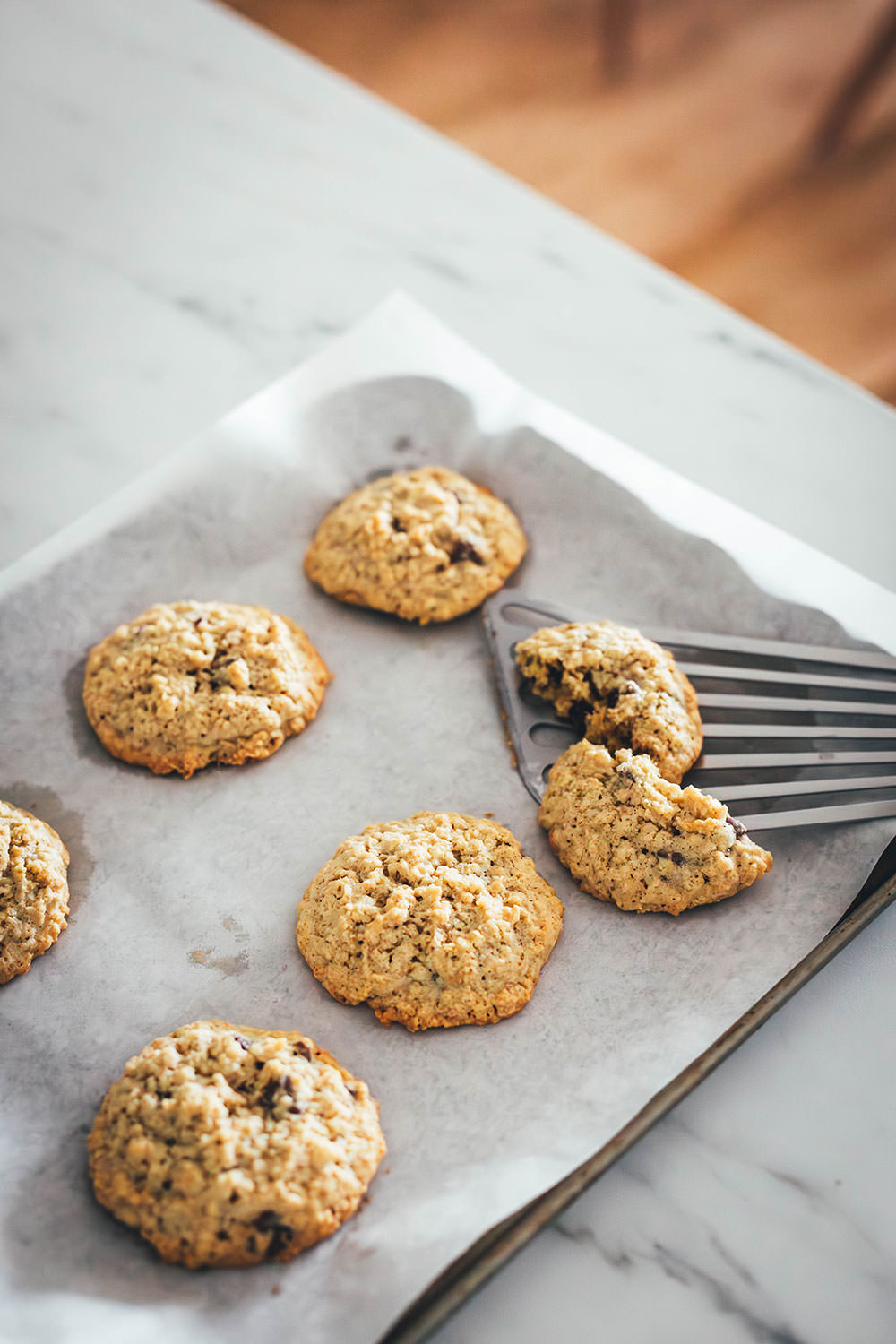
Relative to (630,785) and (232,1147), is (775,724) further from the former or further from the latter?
(232,1147)

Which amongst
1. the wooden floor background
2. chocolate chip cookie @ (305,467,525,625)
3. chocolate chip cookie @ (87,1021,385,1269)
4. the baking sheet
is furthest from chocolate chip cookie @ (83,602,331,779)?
the wooden floor background

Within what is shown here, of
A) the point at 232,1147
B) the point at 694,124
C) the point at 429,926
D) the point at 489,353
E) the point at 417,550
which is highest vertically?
the point at 694,124

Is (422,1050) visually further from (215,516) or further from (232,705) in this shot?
(215,516)

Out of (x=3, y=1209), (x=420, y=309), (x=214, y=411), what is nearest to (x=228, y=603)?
(x=214, y=411)

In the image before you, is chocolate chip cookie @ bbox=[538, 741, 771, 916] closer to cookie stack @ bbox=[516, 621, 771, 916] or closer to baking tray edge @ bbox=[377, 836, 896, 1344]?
cookie stack @ bbox=[516, 621, 771, 916]

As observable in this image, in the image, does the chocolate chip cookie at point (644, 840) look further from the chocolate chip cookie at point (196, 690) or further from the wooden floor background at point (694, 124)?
the wooden floor background at point (694, 124)

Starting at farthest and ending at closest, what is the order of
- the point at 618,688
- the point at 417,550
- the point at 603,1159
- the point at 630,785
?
the point at 417,550
the point at 618,688
the point at 630,785
the point at 603,1159

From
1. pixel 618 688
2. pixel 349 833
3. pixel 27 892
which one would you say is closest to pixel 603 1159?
pixel 349 833
